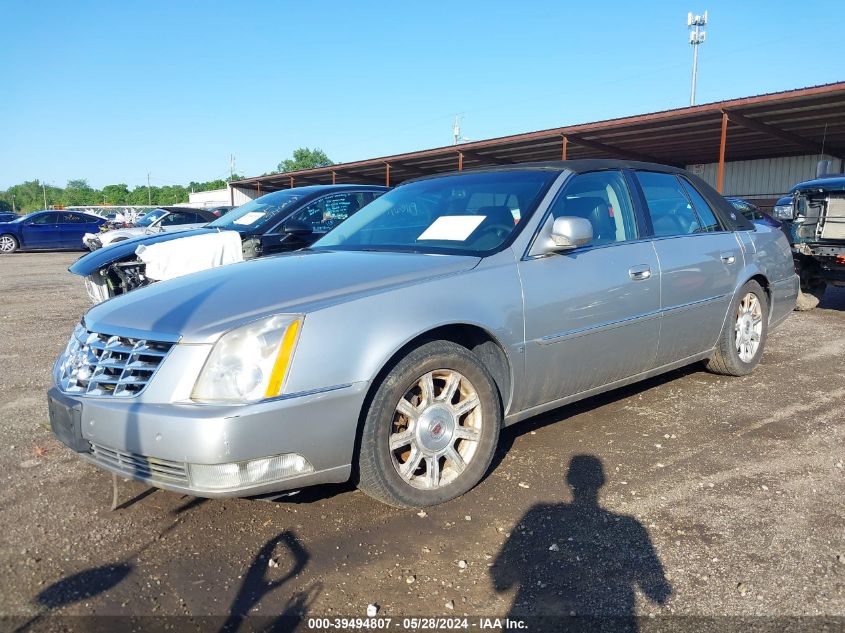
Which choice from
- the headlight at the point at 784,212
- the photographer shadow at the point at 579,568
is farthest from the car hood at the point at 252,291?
the headlight at the point at 784,212

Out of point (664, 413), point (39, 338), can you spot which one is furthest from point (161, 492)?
point (39, 338)

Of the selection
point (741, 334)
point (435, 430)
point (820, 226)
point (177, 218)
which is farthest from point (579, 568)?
point (177, 218)

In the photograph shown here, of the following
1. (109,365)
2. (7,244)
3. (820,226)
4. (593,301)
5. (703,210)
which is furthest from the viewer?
(7,244)

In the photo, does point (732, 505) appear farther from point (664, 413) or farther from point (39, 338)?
point (39, 338)

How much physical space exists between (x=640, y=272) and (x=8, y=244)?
22727mm

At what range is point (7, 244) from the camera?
2141 cm

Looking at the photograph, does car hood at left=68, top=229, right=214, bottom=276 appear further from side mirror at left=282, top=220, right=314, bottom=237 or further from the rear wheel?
the rear wheel

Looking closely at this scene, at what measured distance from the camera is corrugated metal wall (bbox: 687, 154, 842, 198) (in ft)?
84.0

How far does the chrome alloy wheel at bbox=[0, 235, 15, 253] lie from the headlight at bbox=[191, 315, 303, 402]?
73.8 feet

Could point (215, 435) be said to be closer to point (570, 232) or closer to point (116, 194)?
point (570, 232)

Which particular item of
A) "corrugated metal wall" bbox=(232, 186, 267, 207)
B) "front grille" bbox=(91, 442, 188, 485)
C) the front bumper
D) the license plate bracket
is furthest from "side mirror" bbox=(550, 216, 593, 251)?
"corrugated metal wall" bbox=(232, 186, 267, 207)

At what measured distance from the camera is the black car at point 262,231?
5.70 m

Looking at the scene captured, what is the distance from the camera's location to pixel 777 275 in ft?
17.3

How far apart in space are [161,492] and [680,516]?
93.9 inches
